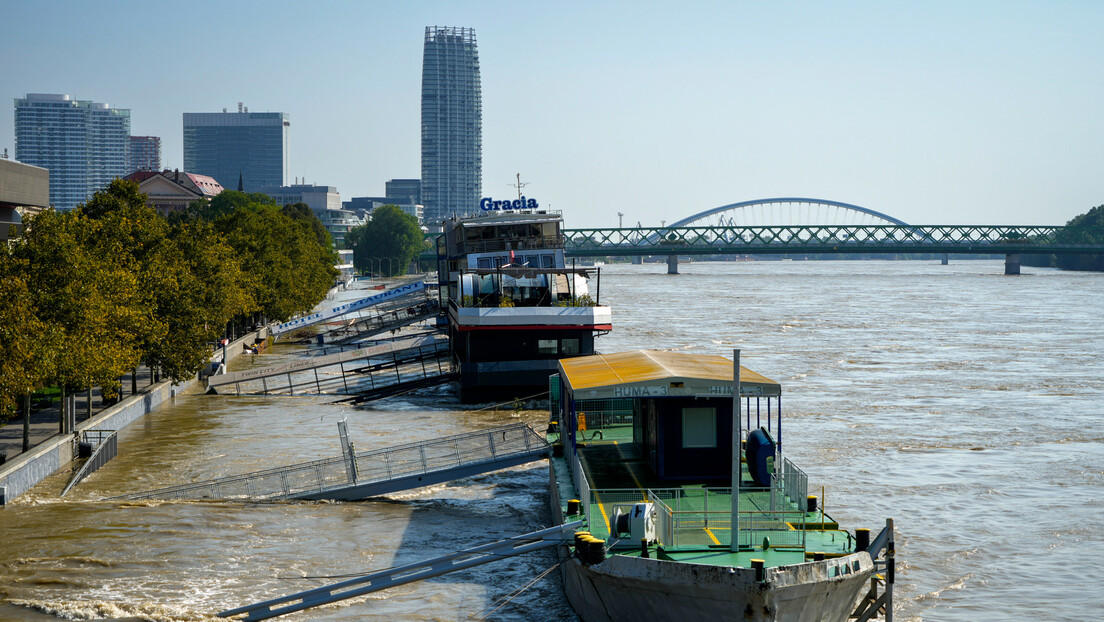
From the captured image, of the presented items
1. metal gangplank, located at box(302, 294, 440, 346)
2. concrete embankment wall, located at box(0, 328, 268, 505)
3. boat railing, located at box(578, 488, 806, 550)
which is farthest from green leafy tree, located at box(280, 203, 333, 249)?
boat railing, located at box(578, 488, 806, 550)

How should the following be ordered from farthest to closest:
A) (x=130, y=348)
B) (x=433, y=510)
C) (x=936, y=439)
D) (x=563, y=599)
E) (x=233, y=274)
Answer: (x=233, y=274), (x=936, y=439), (x=130, y=348), (x=433, y=510), (x=563, y=599)

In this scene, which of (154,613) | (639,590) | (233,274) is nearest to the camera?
(639,590)

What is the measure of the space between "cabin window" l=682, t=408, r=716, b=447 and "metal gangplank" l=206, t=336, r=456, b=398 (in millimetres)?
28976

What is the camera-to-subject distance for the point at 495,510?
2925cm

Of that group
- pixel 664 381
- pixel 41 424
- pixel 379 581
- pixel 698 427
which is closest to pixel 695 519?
pixel 664 381

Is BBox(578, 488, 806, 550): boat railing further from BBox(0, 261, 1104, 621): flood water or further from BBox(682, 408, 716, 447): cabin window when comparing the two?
BBox(0, 261, 1104, 621): flood water

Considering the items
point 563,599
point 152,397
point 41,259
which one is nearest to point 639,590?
point 563,599

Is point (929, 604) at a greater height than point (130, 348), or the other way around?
point (130, 348)

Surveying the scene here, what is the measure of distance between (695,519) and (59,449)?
21.6 meters

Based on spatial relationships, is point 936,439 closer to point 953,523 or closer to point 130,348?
point 953,523

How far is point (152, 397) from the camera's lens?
45.3 meters

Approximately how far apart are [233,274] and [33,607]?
4378 centimetres

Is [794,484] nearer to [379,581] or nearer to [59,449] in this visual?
[379,581]

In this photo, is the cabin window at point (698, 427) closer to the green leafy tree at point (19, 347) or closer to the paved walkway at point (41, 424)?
the green leafy tree at point (19, 347)
